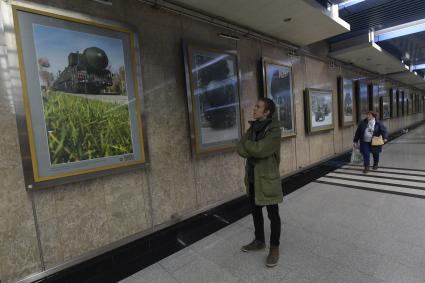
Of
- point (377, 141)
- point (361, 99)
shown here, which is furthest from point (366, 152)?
A: point (361, 99)

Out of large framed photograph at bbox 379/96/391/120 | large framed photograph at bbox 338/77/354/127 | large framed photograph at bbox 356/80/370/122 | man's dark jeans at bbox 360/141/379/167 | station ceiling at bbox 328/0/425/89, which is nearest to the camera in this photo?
station ceiling at bbox 328/0/425/89

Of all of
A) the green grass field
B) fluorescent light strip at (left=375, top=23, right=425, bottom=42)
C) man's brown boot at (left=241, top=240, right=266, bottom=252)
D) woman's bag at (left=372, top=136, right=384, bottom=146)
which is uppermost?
fluorescent light strip at (left=375, top=23, right=425, bottom=42)

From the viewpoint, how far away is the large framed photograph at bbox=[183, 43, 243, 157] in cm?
332

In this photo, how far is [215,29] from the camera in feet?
12.3

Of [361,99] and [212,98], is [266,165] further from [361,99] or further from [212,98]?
[361,99]

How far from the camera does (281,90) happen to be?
4.93 m

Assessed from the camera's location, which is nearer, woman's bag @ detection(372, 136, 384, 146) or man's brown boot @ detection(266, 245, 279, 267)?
man's brown boot @ detection(266, 245, 279, 267)

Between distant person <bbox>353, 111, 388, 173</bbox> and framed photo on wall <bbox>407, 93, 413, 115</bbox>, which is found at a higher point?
framed photo on wall <bbox>407, 93, 413, 115</bbox>

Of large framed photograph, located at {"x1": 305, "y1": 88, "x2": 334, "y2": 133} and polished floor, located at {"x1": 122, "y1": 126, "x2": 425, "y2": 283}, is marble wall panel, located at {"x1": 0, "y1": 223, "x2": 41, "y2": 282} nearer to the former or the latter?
polished floor, located at {"x1": 122, "y1": 126, "x2": 425, "y2": 283}

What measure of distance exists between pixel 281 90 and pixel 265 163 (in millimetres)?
3254

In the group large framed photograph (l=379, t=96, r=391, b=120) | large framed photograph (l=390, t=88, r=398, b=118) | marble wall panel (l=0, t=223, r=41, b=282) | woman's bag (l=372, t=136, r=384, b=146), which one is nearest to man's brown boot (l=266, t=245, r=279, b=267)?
marble wall panel (l=0, t=223, r=41, b=282)

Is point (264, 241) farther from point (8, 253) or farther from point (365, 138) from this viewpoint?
point (365, 138)

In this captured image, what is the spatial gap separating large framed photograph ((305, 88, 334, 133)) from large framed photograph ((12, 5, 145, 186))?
4519mm

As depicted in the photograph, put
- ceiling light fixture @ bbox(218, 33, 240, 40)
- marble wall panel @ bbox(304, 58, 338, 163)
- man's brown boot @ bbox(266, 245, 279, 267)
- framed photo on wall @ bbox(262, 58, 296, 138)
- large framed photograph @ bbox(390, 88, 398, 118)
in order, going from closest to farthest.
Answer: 1. man's brown boot @ bbox(266, 245, 279, 267)
2. ceiling light fixture @ bbox(218, 33, 240, 40)
3. framed photo on wall @ bbox(262, 58, 296, 138)
4. marble wall panel @ bbox(304, 58, 338, 163)
5. large framed photograph @ bbox(390, 88, 398, 118)
